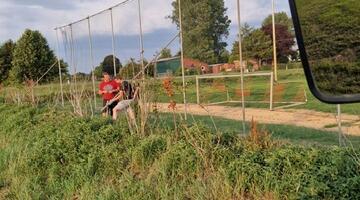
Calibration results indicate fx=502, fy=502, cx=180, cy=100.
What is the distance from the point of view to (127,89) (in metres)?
10.5

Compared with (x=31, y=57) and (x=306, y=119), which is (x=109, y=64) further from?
(x=31, y=57)

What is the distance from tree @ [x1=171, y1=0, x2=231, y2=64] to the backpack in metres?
2.54

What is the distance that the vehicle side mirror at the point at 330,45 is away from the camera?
0.88 m

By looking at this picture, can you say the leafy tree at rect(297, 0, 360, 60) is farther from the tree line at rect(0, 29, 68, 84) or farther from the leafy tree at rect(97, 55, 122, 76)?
the tree line at rect(0, 29, 68, 84)

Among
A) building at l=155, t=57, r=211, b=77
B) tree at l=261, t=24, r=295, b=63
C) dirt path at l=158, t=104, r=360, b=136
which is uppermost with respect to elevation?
tree at l=261, t=24, r=295, b=63

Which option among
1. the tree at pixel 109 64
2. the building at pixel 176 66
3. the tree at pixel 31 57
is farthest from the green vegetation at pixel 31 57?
the building at pixel 176 66

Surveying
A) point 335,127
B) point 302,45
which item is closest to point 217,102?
point 335,127

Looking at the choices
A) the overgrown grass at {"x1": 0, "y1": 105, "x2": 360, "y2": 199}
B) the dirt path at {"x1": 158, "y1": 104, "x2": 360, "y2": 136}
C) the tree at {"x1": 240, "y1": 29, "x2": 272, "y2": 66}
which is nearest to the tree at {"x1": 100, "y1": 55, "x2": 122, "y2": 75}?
the dirt path at {"x1": 158, "y1": 104, "x2": 360, "y2": 136}

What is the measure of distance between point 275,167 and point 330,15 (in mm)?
3693

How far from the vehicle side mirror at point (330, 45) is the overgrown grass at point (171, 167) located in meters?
3.01

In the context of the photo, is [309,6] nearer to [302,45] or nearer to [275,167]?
[302,45]

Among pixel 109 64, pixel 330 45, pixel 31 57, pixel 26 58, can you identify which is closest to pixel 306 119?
pixel 109 64

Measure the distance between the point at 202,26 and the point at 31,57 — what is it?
3299 centimetres

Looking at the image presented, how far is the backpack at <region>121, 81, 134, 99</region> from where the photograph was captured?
1032cm
